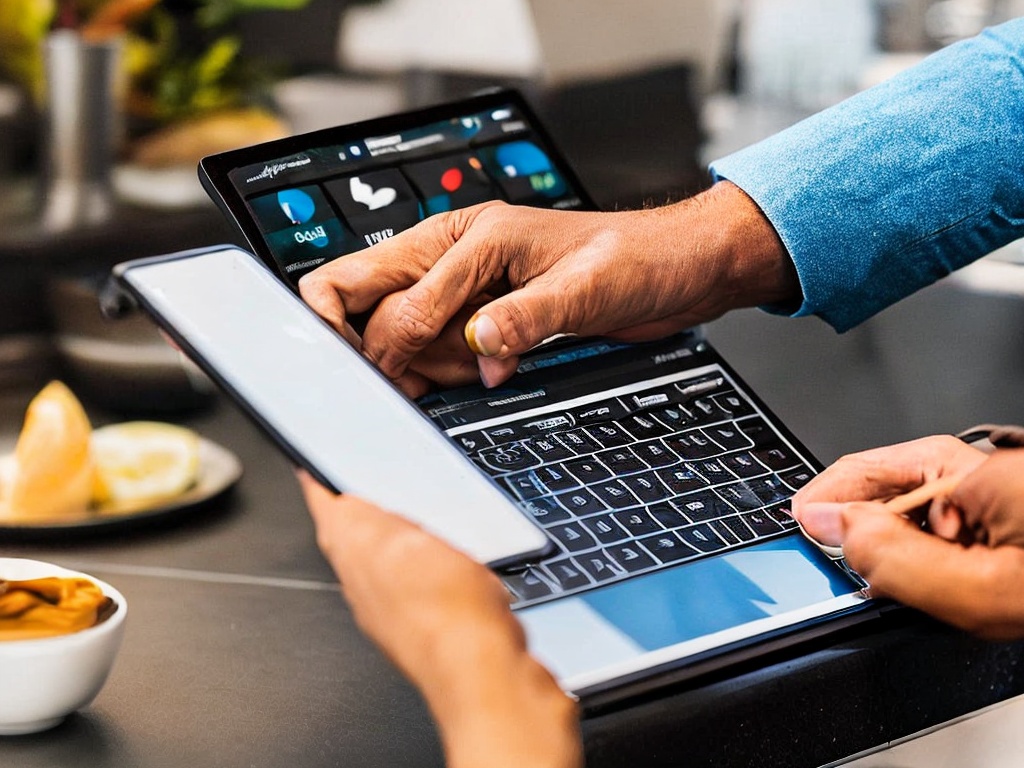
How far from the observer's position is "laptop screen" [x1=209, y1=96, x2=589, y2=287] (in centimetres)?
59

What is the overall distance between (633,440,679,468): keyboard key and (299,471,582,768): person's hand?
0.14 metres

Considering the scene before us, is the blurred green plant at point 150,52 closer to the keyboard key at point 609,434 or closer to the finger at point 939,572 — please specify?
the keyboard key at point 609,434

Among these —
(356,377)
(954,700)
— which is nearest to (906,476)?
(954,700)

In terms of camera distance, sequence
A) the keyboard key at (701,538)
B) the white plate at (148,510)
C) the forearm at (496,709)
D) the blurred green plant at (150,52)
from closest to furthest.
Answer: the forearm at (496,709) → the keyboard key at (701,538) → the white plate at (148,510) → the blurred green plant at (150,52)

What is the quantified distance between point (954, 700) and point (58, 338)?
0.76 m

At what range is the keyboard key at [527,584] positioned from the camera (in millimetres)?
467

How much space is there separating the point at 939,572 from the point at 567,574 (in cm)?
14

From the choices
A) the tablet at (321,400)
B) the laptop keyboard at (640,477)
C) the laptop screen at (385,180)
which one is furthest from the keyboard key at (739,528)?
the laptop screen at (385,180)

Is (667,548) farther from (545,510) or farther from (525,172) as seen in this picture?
(525,172)

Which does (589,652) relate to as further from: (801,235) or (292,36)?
(292,36)

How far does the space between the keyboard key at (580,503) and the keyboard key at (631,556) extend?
0.9 inches

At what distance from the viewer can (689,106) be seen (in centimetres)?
141

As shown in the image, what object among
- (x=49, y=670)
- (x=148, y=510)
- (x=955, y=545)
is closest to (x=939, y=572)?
(x=955, y=545)

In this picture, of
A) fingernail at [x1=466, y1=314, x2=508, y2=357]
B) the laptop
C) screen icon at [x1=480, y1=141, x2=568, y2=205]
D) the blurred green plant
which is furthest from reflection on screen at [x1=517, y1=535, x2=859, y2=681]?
the blurred green plant
